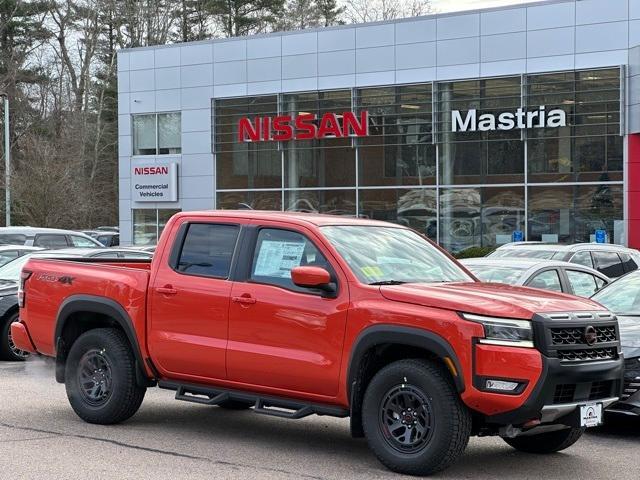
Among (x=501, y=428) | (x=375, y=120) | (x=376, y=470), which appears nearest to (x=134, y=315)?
(x=376, y=470)

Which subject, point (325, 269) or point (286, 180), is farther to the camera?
point (286, 180)

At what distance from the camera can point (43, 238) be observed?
22781mm

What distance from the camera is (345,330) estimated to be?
7.56 metres

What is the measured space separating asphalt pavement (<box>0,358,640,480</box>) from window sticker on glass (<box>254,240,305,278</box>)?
1.39m

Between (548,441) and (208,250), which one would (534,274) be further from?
(208,250)

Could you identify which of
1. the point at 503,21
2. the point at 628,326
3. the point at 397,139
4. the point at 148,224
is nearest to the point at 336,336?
the point at 628,326

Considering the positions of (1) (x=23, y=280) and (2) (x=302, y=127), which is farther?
(2) (x=302, y=127)

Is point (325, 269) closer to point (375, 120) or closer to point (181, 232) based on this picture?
point (181, 232)

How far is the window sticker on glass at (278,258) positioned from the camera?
8117 millimetres

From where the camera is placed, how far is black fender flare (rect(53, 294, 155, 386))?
8836mm

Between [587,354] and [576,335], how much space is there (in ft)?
0.61

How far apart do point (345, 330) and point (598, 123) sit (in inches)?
1015

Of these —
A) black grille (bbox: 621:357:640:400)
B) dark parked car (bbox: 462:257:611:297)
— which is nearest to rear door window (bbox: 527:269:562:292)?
dark parked car (bbox: 462:257:611:297)

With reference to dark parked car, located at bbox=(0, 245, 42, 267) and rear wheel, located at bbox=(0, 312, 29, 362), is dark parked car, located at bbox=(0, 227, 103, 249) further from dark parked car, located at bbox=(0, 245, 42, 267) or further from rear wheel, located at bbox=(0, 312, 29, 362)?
rear wheel, located at bbox=(0, 312, 29, 362)
